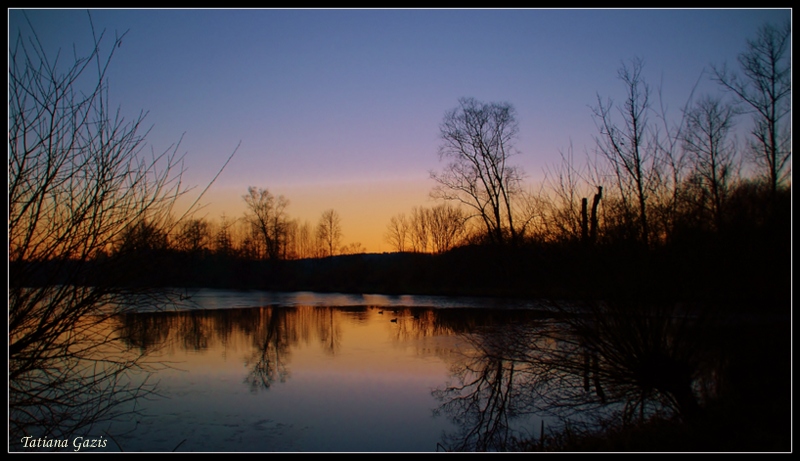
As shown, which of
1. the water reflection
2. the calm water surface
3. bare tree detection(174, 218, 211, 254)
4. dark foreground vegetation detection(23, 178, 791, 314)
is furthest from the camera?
the calm water surface

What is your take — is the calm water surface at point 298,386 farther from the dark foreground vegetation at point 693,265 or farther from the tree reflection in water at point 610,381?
the dark foreground vegetation at point 693,265

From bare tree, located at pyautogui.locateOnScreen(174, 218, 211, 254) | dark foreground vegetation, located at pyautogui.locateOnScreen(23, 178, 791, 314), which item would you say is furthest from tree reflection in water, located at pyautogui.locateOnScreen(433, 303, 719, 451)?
bare tree, located at pyautogui.locateOnScreen(174, 218, 211, 254)

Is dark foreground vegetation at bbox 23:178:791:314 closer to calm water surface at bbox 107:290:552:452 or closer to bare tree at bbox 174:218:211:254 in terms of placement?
bare tree at bbox 174:218:211:254

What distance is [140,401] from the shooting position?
8.76m

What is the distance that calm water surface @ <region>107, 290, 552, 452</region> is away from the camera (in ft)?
22.6

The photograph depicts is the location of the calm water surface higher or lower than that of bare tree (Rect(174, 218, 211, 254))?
lower

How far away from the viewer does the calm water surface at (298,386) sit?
6898 mm

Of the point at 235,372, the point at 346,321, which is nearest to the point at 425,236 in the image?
the point at 346,321

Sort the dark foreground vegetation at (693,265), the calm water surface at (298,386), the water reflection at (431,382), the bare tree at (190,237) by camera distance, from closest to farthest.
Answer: the bare tree at (190,237) < the dark foreground vegetation at (693,265) < the water reflection at (431,382) < the calm water surface at (298,386)

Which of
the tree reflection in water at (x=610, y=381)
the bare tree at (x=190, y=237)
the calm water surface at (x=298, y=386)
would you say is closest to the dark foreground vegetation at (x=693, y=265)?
the tree reflection in water at (x=610, y=381)

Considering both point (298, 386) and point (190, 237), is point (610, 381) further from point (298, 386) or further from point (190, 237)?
point (298, 386)
